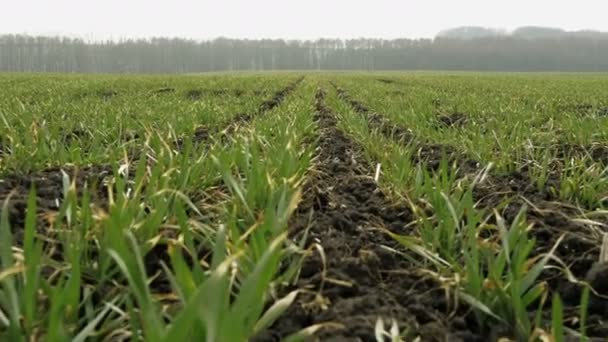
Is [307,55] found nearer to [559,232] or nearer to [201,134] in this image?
[201,134]

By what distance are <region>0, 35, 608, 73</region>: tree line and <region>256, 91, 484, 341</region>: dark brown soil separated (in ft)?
351

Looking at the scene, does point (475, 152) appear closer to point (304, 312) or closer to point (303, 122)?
point (303, 122)

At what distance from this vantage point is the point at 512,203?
2318mm

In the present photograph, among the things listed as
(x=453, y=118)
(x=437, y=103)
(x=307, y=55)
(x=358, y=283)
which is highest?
(x=307, y=55)

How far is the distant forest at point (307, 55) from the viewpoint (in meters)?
103

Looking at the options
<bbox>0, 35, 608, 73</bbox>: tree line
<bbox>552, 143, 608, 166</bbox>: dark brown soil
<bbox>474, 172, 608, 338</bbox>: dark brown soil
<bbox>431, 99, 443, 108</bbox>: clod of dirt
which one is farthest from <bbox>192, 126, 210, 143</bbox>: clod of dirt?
<bbox>0, 35, 608, 73</bbox>: tree line

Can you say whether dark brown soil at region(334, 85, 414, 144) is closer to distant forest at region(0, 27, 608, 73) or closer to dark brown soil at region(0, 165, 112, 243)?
dark brown soil at region(0, 165, 112, 243)

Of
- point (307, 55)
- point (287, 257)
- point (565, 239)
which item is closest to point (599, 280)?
point (565, 239)

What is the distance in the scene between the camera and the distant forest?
10294cm

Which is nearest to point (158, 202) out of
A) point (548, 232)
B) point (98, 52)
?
point (548, 232)

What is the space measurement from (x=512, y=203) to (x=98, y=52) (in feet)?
374

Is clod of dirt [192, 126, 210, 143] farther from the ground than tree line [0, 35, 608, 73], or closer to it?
closer to it

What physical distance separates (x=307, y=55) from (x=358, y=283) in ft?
399

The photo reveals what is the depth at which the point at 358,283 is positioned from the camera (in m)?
1.45
